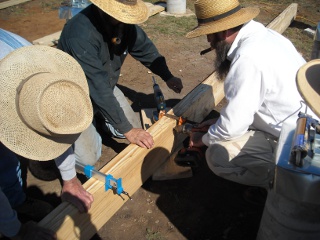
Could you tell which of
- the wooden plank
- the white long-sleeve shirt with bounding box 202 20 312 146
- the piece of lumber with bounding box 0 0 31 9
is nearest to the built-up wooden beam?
the wooden plank

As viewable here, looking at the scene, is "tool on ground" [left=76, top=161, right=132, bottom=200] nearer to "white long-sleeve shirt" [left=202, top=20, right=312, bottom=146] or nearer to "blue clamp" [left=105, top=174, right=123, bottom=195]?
"blue clamp" [left=105, top=174, right=123, bottom=195]

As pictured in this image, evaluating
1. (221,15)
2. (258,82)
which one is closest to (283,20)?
(221,15)

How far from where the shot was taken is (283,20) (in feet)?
21.1

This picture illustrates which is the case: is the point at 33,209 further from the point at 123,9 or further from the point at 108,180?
the point at 123,9

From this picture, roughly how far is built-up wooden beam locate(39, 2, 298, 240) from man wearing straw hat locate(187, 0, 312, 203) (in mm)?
488

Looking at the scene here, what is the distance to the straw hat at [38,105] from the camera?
1.76 metres

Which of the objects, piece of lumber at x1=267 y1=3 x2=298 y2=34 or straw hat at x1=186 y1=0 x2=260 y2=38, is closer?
straw hat at x1=186 y1=0 x2=260 y2=38

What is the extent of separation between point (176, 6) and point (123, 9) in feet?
16.4

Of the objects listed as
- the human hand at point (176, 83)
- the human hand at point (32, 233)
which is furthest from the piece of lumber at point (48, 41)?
the human hand at point (32, 233)

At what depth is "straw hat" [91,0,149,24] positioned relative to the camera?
2633 mm

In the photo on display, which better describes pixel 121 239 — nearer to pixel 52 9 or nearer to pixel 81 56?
pixel 81 56

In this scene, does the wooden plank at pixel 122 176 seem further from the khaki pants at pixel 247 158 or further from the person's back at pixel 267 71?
the person's back at pixel 267 71

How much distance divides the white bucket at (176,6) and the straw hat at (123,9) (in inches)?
186

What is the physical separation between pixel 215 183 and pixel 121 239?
1124 mm
